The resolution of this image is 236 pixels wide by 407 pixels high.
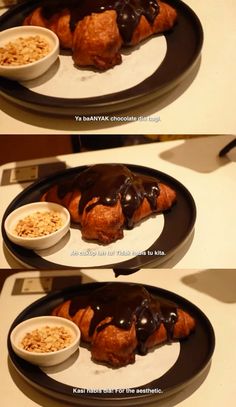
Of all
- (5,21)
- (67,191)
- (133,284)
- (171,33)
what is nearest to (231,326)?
(133,284)

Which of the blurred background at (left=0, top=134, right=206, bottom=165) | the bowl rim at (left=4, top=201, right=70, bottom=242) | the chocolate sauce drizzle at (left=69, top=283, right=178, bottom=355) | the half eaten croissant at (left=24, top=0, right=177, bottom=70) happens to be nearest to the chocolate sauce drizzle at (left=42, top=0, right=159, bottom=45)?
the half eaten croissant at (left=24, top=0, right=177, bottom=70)

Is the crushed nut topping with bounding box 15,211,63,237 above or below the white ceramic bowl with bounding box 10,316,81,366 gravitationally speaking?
above

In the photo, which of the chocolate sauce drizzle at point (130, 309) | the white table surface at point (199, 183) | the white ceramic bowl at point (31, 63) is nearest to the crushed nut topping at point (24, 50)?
the white ceramic bowl at point (31, 63)

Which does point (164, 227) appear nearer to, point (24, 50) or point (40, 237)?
point (40, 237)

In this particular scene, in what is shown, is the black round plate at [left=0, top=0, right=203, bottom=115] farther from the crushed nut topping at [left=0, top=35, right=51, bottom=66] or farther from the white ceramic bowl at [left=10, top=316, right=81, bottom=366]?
the white ceramic bowl at [left=10, top=316, right=81, bottom=366]

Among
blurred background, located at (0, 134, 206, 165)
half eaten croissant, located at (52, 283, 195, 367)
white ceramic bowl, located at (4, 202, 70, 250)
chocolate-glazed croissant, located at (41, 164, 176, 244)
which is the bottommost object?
half eaten croissant, located at (52, 283, 195, 367)
